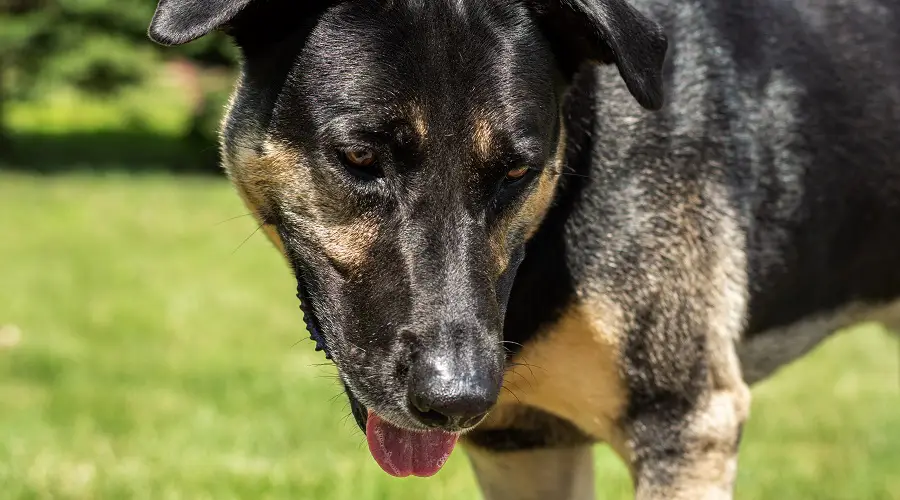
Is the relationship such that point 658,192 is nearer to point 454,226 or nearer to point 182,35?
point 454,226

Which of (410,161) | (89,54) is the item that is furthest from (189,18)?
(89,54)

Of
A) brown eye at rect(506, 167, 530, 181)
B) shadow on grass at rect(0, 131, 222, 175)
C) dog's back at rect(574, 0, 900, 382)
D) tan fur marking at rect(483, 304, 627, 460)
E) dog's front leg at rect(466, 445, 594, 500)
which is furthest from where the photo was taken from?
shadow on grass at rect(0, 131, 222, 175)

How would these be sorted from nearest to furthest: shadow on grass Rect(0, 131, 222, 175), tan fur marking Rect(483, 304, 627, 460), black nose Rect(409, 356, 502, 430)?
black nose Rect(409, 356, 502, 430) → tan fur marking Rect(483, 304, 627, 460) → shadow on grass Rect(0, 131, 222, 175)

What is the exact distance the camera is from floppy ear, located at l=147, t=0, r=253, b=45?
2.34m

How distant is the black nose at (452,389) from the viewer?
2213mm

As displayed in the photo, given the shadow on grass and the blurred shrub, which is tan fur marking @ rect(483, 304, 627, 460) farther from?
the blurred shrub

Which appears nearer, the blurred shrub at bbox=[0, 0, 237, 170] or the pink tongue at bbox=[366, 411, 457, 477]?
the pink tongue at bbox=[366, 411, 457, 477]

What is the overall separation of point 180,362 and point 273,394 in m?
0.86

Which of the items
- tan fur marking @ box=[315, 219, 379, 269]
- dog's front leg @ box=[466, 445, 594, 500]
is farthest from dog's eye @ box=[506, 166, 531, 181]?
dog's front leg @ box=[466, 445, 594, 500]

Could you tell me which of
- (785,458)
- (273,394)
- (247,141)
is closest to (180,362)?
(273,394)

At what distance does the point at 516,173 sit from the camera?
247cm

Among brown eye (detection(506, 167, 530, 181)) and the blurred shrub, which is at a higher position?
brown eye (detection(506, 167, 530, 181))

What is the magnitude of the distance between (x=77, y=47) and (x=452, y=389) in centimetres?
1518

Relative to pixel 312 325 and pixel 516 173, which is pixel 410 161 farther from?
pixel 312 325
